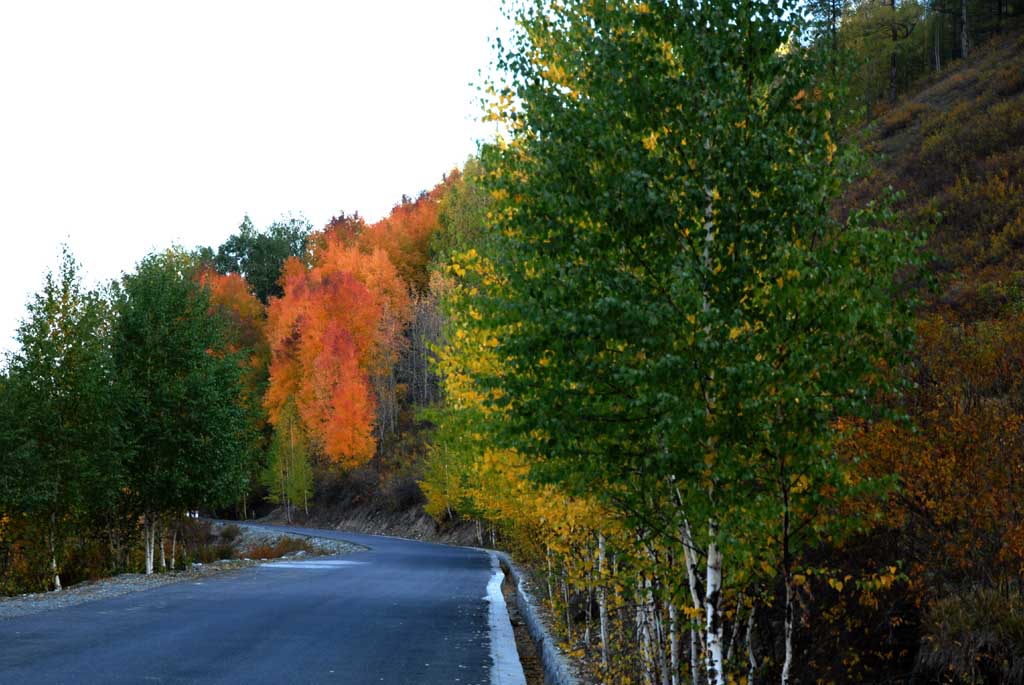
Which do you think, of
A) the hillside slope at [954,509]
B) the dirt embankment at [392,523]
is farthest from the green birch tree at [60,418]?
the dirt embankment at [392,523]

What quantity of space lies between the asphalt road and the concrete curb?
683 millimetres

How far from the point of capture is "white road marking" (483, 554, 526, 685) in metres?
10.7

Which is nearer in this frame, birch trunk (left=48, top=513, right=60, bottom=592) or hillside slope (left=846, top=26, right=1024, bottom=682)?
hillside slope (left=846, top=26, right=1024, bottom=682)

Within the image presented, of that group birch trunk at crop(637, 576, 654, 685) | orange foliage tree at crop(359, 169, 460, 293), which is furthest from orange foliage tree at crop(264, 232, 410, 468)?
birch trunk at crop(637, 576, 654, 685)

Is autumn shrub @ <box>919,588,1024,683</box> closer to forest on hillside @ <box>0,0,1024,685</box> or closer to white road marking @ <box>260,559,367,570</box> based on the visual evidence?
forest on hillside @ <box>0,0,1024,685</box>

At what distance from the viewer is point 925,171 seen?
114 feet

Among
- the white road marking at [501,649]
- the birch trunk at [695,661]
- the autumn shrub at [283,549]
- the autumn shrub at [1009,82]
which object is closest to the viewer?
the birch trunk at [695,661]

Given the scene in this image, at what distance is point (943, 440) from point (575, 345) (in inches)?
199

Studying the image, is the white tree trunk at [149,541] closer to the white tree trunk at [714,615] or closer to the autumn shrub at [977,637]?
the autumn shrub at [977,637]

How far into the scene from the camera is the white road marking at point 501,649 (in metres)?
10.7

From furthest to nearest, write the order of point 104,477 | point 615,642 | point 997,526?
point 104,477, point 615,642, point 997,526

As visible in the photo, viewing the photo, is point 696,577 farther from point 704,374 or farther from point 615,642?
point 615,642

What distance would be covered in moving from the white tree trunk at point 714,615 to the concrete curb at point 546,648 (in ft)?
11.1

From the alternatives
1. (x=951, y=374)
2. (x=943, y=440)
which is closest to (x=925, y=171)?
(x=951, y=374)
